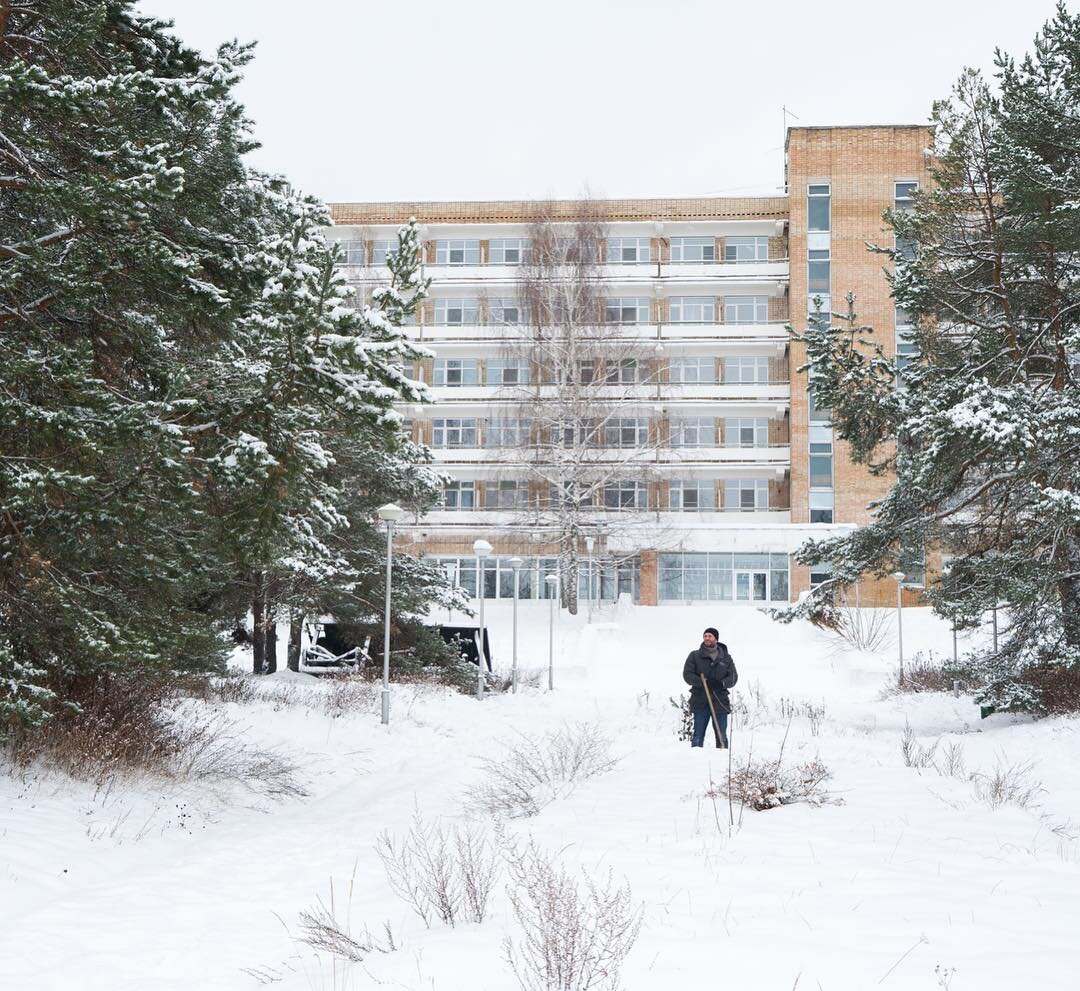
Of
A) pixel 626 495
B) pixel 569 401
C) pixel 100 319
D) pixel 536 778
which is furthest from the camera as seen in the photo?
pixel 626 495

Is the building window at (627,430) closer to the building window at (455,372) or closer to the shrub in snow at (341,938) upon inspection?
the building window at (455,372)

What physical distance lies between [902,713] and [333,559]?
39.7 ft

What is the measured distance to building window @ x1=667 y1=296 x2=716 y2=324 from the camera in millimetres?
57000

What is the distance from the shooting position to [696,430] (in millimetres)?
55344

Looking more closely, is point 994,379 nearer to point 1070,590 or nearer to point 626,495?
point 1070,590

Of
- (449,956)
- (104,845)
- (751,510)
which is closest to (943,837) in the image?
(449,956)

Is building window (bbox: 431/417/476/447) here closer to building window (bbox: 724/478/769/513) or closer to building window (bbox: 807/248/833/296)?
building window (bbox: 724/478/769/513)

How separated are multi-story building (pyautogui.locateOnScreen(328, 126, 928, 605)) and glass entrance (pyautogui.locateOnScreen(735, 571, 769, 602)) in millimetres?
93

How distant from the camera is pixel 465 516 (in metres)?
55.4

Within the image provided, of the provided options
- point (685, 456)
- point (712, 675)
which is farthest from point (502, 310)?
point (712, 675)

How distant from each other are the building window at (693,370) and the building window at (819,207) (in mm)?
8026

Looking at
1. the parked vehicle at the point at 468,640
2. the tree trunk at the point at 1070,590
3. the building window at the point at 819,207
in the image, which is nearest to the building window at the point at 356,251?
the building window at the point at 819,207

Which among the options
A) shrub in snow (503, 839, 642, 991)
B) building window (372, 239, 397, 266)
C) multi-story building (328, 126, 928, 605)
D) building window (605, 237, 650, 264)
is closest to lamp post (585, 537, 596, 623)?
multi-story building (328, 126, 928, 605)

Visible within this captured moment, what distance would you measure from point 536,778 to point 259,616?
11574 mm
